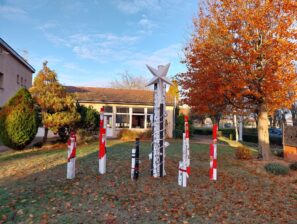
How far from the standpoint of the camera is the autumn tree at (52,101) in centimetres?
1234

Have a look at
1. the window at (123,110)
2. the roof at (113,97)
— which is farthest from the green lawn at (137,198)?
the window at (123,110)

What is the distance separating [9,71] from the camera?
18469 mm

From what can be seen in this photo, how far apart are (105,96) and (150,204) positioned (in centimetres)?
1668

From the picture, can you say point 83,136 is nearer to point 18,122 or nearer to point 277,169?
point 18,122

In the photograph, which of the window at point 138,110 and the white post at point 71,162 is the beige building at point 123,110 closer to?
the window at point 138,110

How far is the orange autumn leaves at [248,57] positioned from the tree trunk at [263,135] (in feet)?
0.92

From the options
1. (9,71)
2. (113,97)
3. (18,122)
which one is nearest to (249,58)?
(18,122)

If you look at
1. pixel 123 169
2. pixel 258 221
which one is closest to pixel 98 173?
pixel 123 169

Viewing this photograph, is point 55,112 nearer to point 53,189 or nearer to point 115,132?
point 115,132

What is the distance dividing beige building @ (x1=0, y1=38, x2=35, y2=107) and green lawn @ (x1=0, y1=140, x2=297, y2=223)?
1275 centimetres

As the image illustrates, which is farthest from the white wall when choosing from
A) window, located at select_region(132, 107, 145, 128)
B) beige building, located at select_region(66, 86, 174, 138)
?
window, located at select_region(132, 107, 145, 128)

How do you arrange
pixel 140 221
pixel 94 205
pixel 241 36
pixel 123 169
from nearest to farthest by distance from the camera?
pixel 140 221 → pixel 94 205 → pixel 123 169 → pixel 241 36

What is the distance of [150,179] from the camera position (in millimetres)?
5781

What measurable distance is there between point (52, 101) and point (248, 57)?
9.67m
